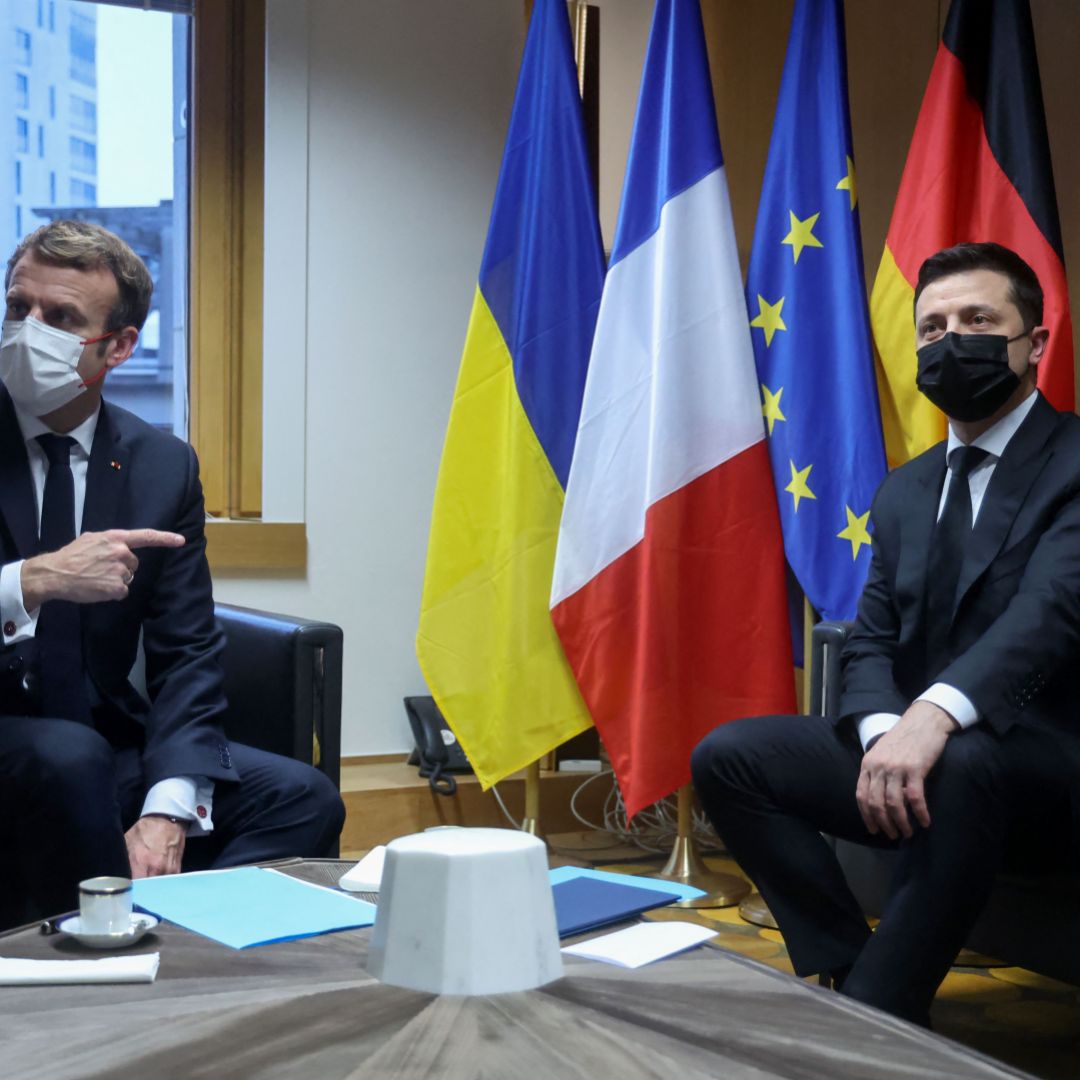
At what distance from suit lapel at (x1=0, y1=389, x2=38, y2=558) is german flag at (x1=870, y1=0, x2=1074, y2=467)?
155cm

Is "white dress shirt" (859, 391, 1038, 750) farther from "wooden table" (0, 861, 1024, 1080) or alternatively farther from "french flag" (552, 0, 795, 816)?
"wooden table" (0, 861, 1024, 1080)

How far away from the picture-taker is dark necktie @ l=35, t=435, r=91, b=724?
1885 millimetres

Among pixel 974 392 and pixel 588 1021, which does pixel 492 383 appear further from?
pixel 588 1021

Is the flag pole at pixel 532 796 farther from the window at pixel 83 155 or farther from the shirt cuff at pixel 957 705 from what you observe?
the window at pixel 83 155

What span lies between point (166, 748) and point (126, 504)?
1.23 ft

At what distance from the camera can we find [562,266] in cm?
293

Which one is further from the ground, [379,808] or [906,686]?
[906,686]

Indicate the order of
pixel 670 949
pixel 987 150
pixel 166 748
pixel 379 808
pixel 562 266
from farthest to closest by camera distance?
pixel 379 808
pixel 562 266
pixel 987 150
pixel 166 748
pixel 670 949

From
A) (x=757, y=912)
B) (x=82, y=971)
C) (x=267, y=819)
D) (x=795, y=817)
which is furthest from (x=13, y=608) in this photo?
(x=757, y=912)

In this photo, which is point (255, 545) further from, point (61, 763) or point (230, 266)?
point (61, 763)

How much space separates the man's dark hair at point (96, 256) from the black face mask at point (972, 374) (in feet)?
3.89

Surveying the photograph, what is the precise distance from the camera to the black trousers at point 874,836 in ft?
5.60

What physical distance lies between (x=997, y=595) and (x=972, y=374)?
13.1 inches

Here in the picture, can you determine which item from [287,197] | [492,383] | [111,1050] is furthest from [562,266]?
[111,1050]
